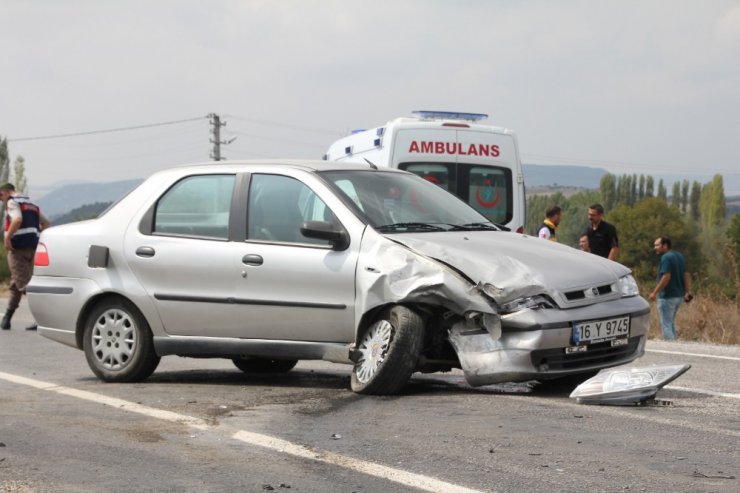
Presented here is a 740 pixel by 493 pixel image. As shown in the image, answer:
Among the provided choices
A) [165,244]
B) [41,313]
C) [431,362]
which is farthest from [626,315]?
[41,313]

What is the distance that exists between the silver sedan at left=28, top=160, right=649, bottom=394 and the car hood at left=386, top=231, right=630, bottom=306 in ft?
0.04

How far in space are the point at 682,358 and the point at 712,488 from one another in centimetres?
637

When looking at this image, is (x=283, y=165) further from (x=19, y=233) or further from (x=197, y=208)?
(x=19, y=233)

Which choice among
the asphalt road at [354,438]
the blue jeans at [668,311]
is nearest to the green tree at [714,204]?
the blue jeans at [668,311]

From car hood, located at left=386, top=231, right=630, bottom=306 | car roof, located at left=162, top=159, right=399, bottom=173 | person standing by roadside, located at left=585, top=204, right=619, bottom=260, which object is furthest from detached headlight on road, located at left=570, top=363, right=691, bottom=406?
person standing by roadside, located at left=585, top=204, right=619, bottom=260

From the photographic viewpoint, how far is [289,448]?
599 centimetres

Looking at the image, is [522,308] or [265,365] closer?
[522,308]

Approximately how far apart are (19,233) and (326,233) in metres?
8.01

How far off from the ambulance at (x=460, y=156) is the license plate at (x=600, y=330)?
8.75 metres

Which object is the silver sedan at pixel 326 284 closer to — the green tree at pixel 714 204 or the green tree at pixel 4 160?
the green tree at pixel 4 160

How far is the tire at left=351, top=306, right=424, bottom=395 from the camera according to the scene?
7.64 m

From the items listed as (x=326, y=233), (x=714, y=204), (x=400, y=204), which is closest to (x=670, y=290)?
(x=400, y=204)

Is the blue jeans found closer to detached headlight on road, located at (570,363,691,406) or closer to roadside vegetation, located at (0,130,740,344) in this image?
roadside vegetation, located at (0,130,740,344)

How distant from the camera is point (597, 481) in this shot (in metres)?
5.12
